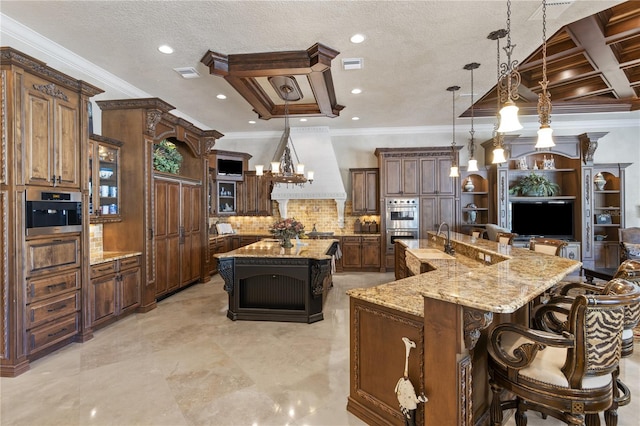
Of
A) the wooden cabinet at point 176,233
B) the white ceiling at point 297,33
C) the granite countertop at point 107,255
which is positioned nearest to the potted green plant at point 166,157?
the wooden cabinet at point 176,233

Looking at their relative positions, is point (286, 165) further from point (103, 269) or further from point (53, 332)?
point (53, 332)

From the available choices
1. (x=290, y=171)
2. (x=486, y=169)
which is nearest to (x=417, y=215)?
(x=486, y=169)

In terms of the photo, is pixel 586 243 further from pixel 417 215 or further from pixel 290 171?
pixel 290 171

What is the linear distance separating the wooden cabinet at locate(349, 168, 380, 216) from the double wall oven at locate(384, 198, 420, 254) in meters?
0.43

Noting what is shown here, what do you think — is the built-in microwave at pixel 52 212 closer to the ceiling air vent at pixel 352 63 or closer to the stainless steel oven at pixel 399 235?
the ceiling air vent at pixel 352 63

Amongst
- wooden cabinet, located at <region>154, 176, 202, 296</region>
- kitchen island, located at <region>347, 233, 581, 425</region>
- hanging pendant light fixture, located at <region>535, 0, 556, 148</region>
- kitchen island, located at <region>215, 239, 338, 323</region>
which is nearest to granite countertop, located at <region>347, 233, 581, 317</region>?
kitchen island, located at <region>347, 233, 581, 425</region>

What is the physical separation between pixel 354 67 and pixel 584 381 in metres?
3.68

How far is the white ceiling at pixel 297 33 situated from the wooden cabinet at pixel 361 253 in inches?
129

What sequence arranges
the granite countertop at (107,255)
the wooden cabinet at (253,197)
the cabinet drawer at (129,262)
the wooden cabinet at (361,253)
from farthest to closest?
the wooden cabinet at (253,197)
the wooden cabinet at (361,253)
the cabinet drawer at (129,262)
the granite countertop at (107,255)

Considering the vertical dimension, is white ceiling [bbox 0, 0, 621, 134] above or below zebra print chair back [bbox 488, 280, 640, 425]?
above

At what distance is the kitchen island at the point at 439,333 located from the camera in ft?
5.07

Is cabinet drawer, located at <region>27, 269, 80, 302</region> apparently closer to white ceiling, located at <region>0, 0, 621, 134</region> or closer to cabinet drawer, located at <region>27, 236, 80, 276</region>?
cabinet drawer, located at <region>27, 236, 80, 276</region>

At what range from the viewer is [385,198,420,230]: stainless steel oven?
264 inches

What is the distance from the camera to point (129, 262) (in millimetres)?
4113
